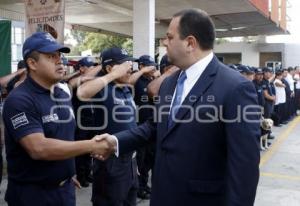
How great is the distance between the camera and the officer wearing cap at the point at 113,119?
369cm

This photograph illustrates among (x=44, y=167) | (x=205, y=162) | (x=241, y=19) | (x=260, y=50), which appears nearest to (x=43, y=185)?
(x=44, y=167)

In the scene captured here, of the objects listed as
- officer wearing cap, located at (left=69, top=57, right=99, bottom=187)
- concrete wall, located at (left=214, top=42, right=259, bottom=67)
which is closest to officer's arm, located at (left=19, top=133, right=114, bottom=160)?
officer wearing cap, located at (left=69, top=57, right=99, bottom=187)

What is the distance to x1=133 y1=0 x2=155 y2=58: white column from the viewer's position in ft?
31.0

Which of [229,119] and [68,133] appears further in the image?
[68,133]

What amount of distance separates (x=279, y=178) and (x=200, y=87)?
5.36 m

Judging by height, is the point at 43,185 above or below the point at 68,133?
below

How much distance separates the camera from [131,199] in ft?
13.3

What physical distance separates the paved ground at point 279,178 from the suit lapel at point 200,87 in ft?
11.8

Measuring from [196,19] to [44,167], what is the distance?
1416mm

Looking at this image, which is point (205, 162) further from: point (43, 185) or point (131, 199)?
point (131, 199)

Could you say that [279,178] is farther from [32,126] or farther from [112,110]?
[32,126]

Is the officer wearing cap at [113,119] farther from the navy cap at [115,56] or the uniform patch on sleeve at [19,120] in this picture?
the uniform patch on sleeve at [19,120]

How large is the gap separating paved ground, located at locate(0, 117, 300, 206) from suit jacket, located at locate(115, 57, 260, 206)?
3.43 metres

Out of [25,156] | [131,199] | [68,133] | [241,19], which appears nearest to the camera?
[25,156]
